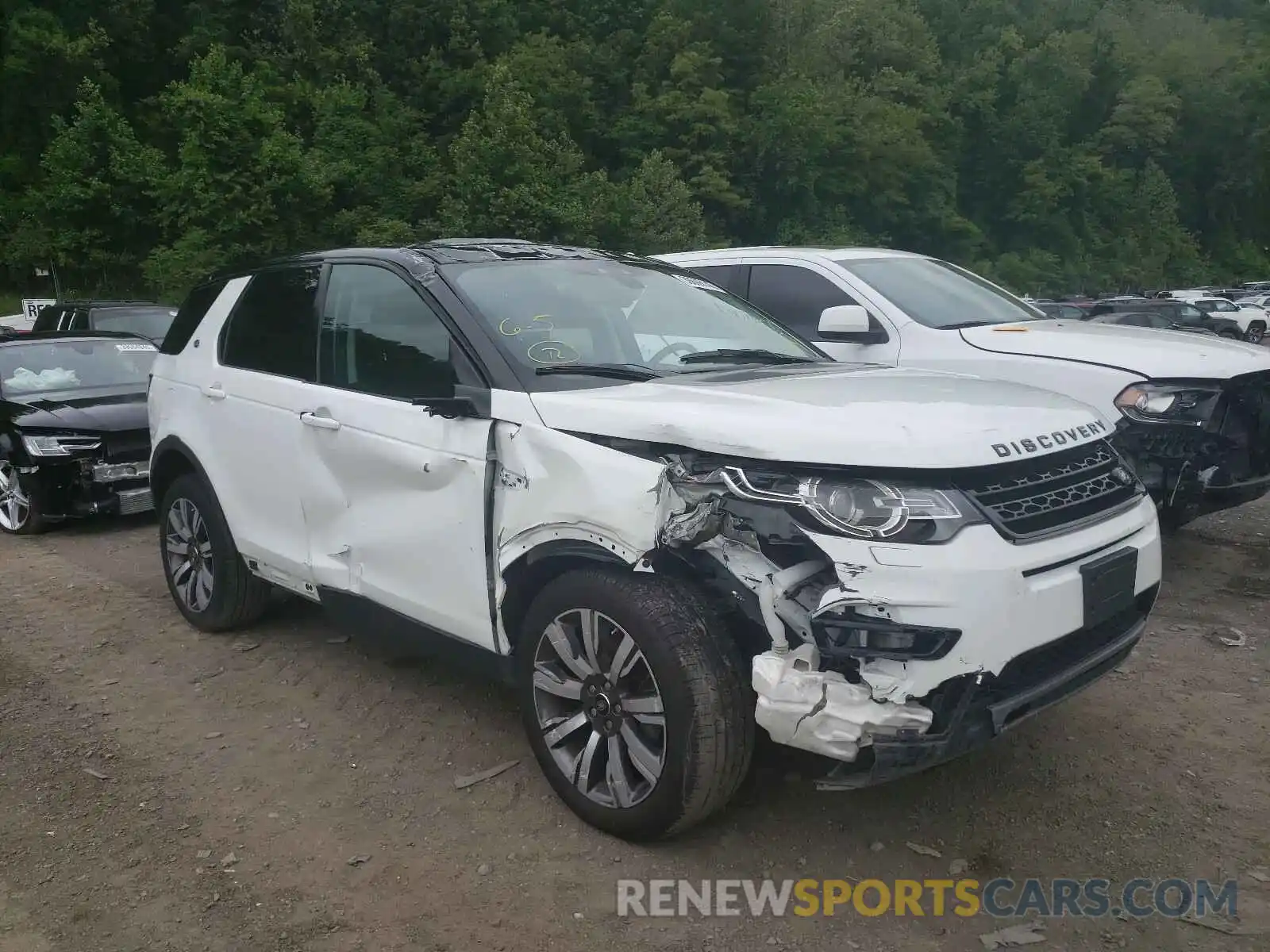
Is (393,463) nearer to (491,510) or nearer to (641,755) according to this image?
(491,510)

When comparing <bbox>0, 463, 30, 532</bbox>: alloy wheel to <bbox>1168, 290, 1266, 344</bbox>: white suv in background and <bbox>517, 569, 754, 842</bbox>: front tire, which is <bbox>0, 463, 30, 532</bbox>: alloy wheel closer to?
<bbox>517, 569, 754, 842</bbox>: front tire

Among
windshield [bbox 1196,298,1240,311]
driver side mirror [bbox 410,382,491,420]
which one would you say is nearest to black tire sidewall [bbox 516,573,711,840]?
driver side mirror [bbox 410,382,491,420]

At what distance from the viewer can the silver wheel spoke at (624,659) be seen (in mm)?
3018

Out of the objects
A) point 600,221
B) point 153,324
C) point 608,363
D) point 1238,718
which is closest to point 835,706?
point 608,363

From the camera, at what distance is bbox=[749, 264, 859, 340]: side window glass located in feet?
21.7

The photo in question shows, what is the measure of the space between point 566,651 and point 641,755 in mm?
389

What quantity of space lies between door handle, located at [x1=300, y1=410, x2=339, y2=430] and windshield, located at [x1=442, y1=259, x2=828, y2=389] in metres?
0.73

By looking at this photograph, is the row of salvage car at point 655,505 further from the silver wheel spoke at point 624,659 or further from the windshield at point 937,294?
the windshield at point 937,294

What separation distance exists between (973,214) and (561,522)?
57.8 m

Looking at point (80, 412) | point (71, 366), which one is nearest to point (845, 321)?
point (80, 412)

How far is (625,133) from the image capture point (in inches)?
1615

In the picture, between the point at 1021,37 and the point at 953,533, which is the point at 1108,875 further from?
the point at 1021,37

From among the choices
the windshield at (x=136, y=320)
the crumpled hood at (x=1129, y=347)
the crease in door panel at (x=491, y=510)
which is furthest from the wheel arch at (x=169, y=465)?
the windshield at (x=136, y=320)

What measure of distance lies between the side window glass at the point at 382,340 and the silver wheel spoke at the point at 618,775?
131 centimetres
